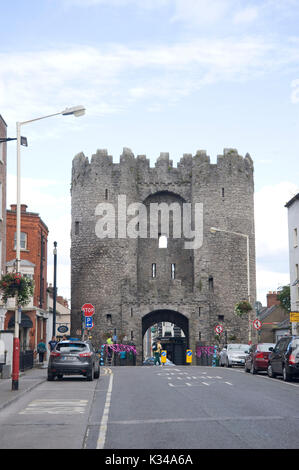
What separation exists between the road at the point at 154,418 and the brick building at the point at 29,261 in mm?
28679

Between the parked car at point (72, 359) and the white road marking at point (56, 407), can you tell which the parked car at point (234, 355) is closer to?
the parked car at point (72, 359)

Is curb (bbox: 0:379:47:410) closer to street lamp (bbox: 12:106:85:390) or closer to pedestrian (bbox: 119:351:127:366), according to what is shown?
street lamp (bbox: 12:106:85:390)

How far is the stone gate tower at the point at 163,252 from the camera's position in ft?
198

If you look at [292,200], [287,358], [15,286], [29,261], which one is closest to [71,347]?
[15,286]

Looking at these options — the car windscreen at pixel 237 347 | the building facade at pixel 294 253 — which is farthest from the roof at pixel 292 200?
the car windscreen at pixel 237 347

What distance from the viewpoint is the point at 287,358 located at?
24656 millimetres

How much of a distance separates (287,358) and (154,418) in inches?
474

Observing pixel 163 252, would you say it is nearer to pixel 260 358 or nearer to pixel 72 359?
pixel 260 358

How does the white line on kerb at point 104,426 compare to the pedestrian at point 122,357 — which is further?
the pedestrian at point 122,357

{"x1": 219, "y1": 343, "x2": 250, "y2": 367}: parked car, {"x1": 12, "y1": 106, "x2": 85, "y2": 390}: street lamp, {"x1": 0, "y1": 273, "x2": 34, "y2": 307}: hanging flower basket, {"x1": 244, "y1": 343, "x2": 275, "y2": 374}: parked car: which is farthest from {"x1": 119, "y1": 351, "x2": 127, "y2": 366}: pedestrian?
{"x1": 12, "y1": 106, "x2": 85, "y2": 390}: street lamp

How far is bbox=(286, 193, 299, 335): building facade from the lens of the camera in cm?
4575

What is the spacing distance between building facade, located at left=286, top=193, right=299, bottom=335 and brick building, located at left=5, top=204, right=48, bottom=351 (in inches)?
712

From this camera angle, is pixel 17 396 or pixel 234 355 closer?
pixel 17 396

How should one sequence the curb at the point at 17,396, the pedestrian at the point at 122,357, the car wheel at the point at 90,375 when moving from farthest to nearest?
the pedestrian at the point at 122,357 → the car wheel at the point at 90,375 → the curb at the point at 17,396
